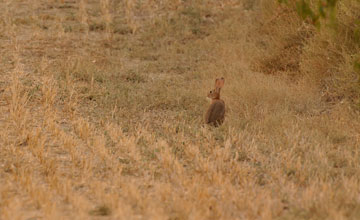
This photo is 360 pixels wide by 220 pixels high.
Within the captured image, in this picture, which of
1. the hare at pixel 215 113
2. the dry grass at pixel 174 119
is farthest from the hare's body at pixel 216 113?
the dry grass at pixel 174 119

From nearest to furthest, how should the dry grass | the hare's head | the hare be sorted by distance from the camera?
the dry grass, the hare, the hare's head

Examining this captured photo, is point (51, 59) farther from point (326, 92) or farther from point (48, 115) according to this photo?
point (326, 92)

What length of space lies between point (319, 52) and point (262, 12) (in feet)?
9.89

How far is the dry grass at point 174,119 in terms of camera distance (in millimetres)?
4582

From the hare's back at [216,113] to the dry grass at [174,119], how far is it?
12 cm

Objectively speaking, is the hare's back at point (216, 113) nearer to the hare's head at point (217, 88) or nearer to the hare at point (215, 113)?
Result: the hare at point (215, 113)

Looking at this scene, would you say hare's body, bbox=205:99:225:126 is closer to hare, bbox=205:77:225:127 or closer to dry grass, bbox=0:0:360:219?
hare, bbox=205:77:225:127

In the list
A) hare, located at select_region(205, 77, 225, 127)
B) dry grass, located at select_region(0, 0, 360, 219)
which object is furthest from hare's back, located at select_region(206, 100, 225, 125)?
dry grass, located at select_region(0, 0, 360, 219)

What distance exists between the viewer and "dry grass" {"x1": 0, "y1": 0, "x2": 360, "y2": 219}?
4.58m

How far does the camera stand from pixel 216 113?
653 cm

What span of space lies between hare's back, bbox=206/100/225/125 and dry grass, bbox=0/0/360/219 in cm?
12

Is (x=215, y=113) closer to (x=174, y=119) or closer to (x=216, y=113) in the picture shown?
(x=216, y=113)

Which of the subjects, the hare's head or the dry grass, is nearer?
the dry grass

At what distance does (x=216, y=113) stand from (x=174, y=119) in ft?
2.59
